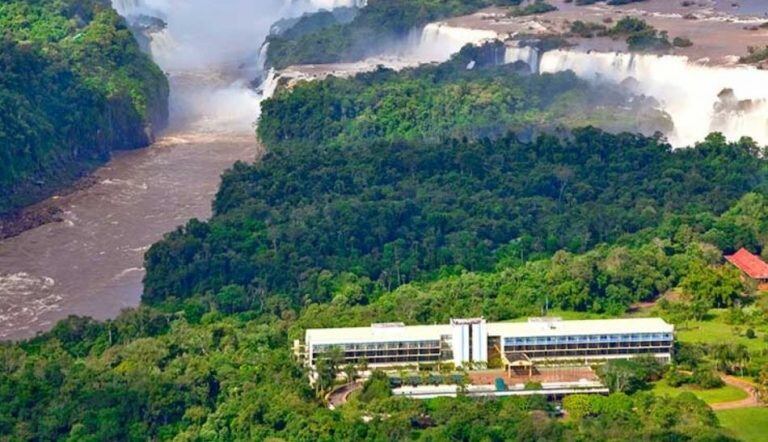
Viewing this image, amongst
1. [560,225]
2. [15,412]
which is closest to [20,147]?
[560,225]

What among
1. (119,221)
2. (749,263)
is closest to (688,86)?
(749,263)

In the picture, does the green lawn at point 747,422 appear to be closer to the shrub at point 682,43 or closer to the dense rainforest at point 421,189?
the dense rainforest at point 421,189

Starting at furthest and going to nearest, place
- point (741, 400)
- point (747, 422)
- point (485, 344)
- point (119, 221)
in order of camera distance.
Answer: point (119, 221) < point (485, 344) < point (741, 400) < point (747, 422)

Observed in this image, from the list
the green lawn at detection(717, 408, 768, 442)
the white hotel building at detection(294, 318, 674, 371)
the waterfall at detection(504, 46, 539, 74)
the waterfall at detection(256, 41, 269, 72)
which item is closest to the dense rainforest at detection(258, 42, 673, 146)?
the waterfall at detection(504, 46, 539, 74)

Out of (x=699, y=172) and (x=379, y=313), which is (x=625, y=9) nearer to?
(x=699, y=172)

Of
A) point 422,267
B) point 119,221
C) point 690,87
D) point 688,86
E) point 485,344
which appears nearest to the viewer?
point 485,344

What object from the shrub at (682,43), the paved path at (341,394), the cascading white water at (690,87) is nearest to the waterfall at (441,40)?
the cascading white water at (690,87)

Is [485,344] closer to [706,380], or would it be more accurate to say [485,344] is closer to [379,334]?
[379,334]
